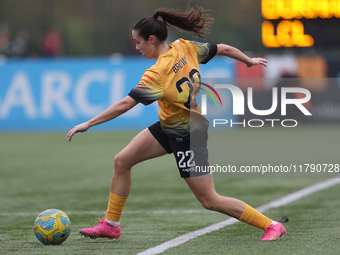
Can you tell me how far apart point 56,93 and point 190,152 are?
14.1 meters

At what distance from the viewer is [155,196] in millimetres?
9758

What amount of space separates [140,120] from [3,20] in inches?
375

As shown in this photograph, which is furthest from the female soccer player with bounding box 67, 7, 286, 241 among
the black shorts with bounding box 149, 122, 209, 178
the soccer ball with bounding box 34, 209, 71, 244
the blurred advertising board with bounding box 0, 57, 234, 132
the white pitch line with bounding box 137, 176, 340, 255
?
the blurred advertising board with bounding box 0, 57, 234, 132

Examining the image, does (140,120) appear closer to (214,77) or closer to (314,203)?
(214,77)

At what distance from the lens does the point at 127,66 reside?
2044 cm

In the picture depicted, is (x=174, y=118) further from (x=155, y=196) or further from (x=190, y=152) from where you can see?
(x=155, y=196)

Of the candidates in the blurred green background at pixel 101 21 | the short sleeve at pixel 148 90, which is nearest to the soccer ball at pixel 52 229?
the short sleeve at pixel 148 90

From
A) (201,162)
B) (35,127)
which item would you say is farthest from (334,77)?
(201,162)

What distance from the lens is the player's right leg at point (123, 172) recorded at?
6.50m

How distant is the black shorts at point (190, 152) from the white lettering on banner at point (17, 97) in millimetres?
14023

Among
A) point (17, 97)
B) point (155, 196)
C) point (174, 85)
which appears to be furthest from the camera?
point (17, 97)

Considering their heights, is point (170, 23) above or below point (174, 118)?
above

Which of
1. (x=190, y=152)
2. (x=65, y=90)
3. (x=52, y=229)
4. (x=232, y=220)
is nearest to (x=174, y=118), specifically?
(x=190, y=152)

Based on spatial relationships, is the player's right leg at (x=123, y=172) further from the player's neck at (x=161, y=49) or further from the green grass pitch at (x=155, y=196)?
the player's neck at (x=161, y=49)
